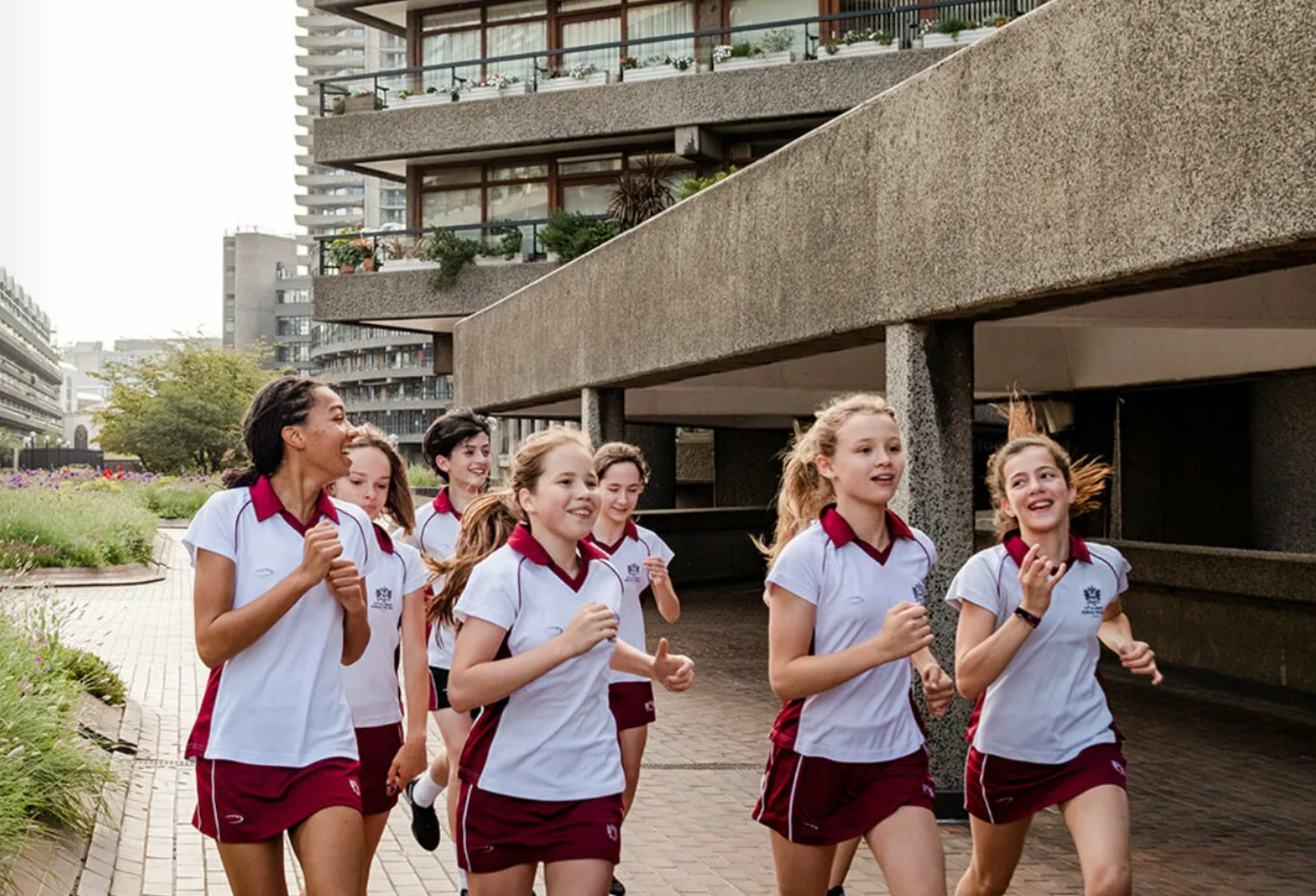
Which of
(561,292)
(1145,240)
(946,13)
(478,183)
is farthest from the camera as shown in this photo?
(478,183)

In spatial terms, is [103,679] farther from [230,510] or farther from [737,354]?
[230,510]

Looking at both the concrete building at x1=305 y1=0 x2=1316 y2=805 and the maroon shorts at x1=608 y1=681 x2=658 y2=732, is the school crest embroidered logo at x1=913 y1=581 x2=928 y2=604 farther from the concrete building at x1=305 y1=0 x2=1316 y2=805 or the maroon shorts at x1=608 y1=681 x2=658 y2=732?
the maroon shorts at x1=608 y1=681 x2=658 y2=732

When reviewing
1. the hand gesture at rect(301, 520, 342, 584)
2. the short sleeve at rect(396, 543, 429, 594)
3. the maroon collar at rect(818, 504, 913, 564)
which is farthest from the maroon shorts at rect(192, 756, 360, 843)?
the maroon collar at rect(818, 504, 913, 564)

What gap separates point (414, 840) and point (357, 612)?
3914mm

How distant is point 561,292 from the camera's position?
16969mm

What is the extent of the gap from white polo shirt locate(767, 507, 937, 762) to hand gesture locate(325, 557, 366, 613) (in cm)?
123

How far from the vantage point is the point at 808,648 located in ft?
15.8

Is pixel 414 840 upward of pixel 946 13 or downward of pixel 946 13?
downward

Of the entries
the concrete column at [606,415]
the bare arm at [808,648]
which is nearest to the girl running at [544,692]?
the bare arm at [808,648]

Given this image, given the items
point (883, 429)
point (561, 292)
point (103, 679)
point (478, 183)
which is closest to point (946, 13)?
point (478, 183)

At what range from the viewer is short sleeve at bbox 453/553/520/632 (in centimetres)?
448

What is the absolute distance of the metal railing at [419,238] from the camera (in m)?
35.3

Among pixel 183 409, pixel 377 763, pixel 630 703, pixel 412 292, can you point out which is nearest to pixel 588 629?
pixel 377 763

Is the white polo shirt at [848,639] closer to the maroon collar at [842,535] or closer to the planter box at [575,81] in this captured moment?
the maroon collar at [842,535]
